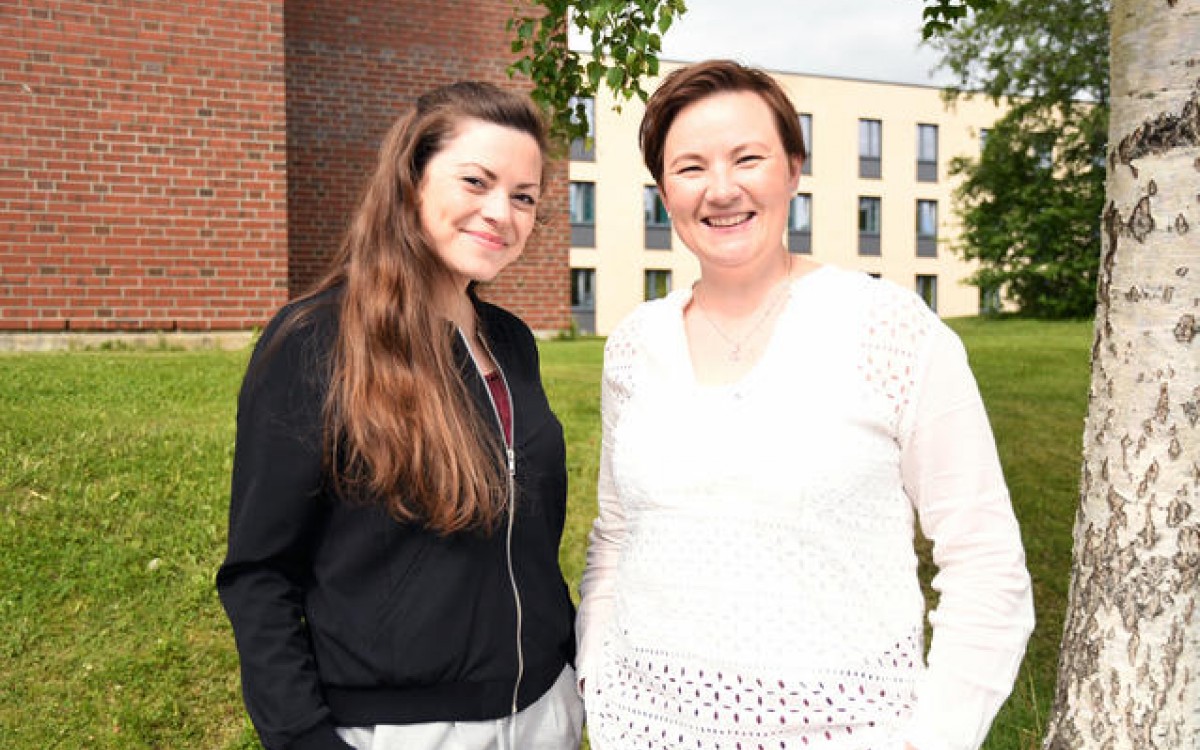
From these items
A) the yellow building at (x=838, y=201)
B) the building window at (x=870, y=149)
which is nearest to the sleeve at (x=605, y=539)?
the yellow building at (x=838, y=201)

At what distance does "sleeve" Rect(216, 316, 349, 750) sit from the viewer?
6.06ft

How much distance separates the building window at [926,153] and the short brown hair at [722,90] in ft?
153

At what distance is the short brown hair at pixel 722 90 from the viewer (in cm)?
197

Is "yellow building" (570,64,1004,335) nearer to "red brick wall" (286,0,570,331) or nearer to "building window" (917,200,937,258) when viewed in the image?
"building window" (917,200,937,258)

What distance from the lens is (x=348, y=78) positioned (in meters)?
12.6

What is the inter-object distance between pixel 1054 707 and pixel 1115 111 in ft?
5.58

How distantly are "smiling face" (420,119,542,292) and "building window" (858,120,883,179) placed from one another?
44.6 metres

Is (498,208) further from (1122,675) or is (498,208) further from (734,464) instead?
(1122,675)

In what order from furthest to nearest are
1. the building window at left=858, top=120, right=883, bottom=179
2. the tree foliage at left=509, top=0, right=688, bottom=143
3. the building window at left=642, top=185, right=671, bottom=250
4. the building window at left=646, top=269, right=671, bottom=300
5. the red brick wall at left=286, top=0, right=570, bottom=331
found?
the building window at left=858, top=120, right=883, bottom=179, the building window at left=646, top=269, right=671, bottom=300, the building window at left=642, top=185, right=671, bottom=250, the red brick wall at left=286, top=0, right=570, bottom=331, the tree foliage at left=509, top=0, right=688, bottom=143

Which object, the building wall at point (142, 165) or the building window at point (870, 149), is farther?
the building window at point (870, 149)

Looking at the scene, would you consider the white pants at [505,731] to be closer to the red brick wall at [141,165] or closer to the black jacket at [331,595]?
the black jacket at [331,595]

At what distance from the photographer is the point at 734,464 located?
1.84 meters

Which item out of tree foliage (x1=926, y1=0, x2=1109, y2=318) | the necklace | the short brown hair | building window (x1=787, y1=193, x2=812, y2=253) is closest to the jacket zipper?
the necklace

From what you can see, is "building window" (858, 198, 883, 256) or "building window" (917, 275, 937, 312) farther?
"building window" (917, 275, 937, 312)
